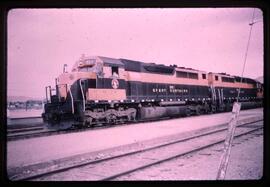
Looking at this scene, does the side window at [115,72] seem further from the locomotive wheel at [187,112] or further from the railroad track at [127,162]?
the locomotive wheel at [187,112]

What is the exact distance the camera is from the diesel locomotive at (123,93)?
9.66 metres

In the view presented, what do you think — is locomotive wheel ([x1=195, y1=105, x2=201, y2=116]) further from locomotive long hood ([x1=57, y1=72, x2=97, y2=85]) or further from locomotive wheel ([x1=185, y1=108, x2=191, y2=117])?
locomotive long hood ([x1=57, y1=72, x2=97, y2=85])

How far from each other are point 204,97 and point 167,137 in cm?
821

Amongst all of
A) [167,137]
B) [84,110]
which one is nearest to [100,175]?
[167,137]

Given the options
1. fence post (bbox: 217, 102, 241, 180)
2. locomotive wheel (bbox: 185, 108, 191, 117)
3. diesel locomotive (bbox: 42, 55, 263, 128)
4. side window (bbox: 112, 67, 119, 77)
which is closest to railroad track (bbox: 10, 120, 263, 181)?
fence post (bbox: 217, 102, 241, 180)

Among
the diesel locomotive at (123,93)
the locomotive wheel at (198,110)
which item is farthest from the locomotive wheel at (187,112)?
the locomotive wheel at (198,110)

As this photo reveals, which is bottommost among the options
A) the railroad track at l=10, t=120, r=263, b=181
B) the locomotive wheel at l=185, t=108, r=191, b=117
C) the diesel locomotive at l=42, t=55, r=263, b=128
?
the railroad track at l=10, t=120, r=263, b=181

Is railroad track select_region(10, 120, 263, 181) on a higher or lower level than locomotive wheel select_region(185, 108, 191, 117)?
lower

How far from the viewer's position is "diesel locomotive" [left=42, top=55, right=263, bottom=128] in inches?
380

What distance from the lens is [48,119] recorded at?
9555mm

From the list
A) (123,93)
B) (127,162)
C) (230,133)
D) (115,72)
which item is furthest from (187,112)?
(230,133)

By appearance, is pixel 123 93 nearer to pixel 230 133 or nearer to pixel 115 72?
pixel 115 72

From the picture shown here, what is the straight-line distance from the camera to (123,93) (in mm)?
11094

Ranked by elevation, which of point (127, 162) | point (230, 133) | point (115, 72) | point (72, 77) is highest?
point (115, 72)
